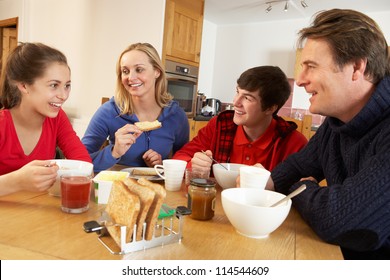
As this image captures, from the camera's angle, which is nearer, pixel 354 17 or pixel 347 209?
pixel 347 209

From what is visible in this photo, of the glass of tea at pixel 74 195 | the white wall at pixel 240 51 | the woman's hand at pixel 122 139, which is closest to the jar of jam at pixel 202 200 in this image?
the glass of tea at pixel 74 195

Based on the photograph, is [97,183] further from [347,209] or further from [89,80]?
[89,80]

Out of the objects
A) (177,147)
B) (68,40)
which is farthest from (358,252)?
(68,40)

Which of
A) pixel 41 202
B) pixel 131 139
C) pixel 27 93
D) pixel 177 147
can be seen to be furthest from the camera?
pixel 177 147

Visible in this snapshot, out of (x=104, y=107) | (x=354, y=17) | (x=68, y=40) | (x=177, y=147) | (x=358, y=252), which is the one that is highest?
(x=68, y=40)

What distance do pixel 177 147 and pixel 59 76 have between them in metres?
0.87

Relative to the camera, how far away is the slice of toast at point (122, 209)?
76 centimetres

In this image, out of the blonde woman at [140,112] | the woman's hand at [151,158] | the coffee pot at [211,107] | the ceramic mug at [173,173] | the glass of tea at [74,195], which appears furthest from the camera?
the coffee pot at [211,107]

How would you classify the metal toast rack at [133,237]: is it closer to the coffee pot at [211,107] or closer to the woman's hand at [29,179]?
the woman's hand at [29,179]

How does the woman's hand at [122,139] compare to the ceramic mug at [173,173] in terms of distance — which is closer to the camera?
the ceramic mug at [173,173]

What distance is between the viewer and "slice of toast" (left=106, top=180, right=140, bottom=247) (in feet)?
2.49

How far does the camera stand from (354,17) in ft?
3.64

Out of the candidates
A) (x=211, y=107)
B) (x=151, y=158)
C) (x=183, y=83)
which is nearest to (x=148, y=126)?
(x=151, y=158)

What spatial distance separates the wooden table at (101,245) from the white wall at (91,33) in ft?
8.84
